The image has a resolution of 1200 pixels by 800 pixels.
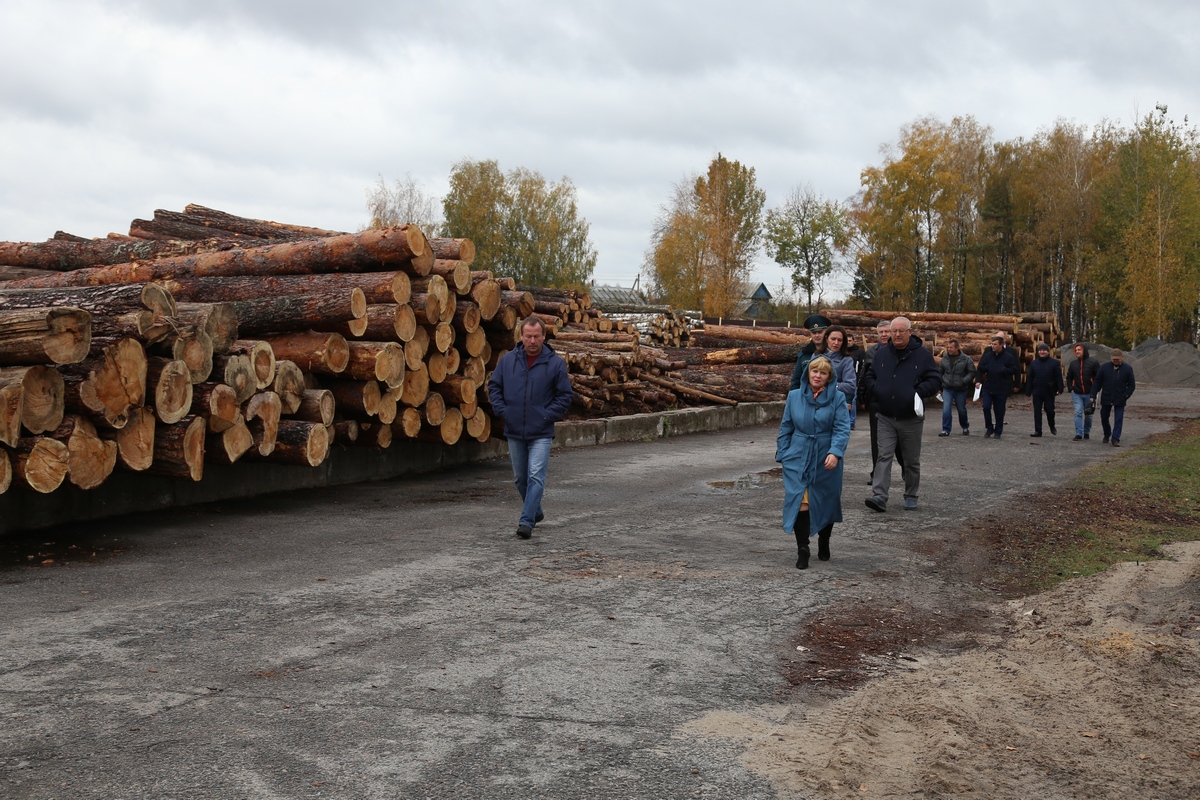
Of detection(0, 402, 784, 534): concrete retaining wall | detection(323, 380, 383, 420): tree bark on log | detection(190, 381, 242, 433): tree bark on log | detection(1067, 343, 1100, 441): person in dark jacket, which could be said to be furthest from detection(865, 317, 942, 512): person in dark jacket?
detection(1067, 343, 1100, 441): person in dark jacket

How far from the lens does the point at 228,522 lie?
911 cm

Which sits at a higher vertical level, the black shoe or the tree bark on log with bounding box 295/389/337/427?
the tree bark on log with bounding box 295/389/337/427

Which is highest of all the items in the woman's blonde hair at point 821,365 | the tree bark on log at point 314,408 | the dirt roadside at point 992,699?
the woman's blonde hair at point 821,365

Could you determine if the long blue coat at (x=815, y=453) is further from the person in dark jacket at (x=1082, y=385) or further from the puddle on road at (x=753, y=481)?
the person in dark jacket at (x=1082, y=385)

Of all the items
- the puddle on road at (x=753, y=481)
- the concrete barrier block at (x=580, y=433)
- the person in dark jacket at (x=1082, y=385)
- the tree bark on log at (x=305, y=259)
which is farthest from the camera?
the person in dark jacket at (x=1082, y=385)

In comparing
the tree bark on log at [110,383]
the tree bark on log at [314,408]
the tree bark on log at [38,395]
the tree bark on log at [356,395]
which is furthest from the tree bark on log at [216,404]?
the tree bark on log at [356,395]

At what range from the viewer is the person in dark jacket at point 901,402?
10.4 m

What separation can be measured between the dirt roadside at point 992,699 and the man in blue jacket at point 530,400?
3.10 meters

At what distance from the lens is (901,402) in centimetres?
1044

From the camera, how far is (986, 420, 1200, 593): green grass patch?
313 inches

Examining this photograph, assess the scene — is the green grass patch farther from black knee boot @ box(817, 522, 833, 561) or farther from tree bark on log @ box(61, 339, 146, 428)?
tree bark on log @ box(61, 339, 146, 428)

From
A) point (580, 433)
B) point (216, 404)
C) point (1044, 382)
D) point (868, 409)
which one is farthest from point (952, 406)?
point (216, 404)

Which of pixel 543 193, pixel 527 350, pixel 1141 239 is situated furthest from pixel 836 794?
pixel 543 193

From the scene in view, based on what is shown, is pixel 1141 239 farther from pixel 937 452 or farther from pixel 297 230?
pixel 297 230
